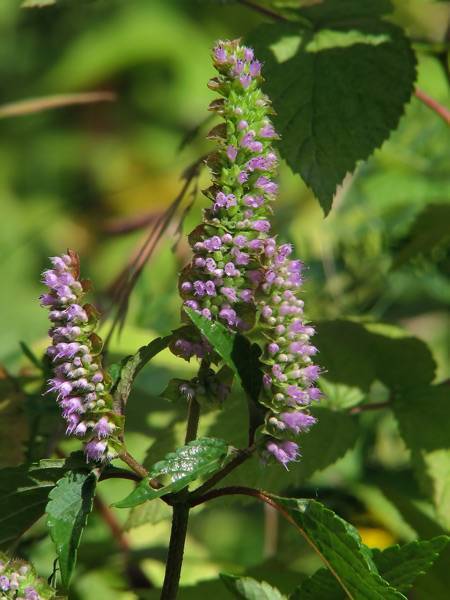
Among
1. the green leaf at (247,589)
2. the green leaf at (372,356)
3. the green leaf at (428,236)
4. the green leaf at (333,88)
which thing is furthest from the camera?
the green leaf at (428,236)

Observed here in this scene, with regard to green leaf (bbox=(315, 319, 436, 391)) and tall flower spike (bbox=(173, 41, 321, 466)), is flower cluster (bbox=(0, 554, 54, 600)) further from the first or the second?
green leaf (bbox=(315, 319, 436, 391))

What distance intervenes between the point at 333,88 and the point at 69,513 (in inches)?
19.7

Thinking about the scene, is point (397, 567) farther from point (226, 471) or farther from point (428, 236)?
point (428, 236)

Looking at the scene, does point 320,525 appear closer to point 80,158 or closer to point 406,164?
point 406,164

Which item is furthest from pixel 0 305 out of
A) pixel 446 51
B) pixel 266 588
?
pixel 266 588

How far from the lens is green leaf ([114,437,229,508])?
1.99 feet

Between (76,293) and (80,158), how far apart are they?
295 centimetres

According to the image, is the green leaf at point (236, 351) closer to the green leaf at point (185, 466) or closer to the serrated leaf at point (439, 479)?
the green leaf at point (185, 466)

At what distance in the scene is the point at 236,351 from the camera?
63cm

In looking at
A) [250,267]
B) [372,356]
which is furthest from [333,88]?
[250,267]

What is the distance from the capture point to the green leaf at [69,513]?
2.00ft

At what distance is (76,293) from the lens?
614 mm

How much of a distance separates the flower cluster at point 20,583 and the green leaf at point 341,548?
0.15 metres

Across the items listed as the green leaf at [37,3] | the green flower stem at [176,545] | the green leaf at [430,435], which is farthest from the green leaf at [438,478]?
the green leaf at [37,3]
